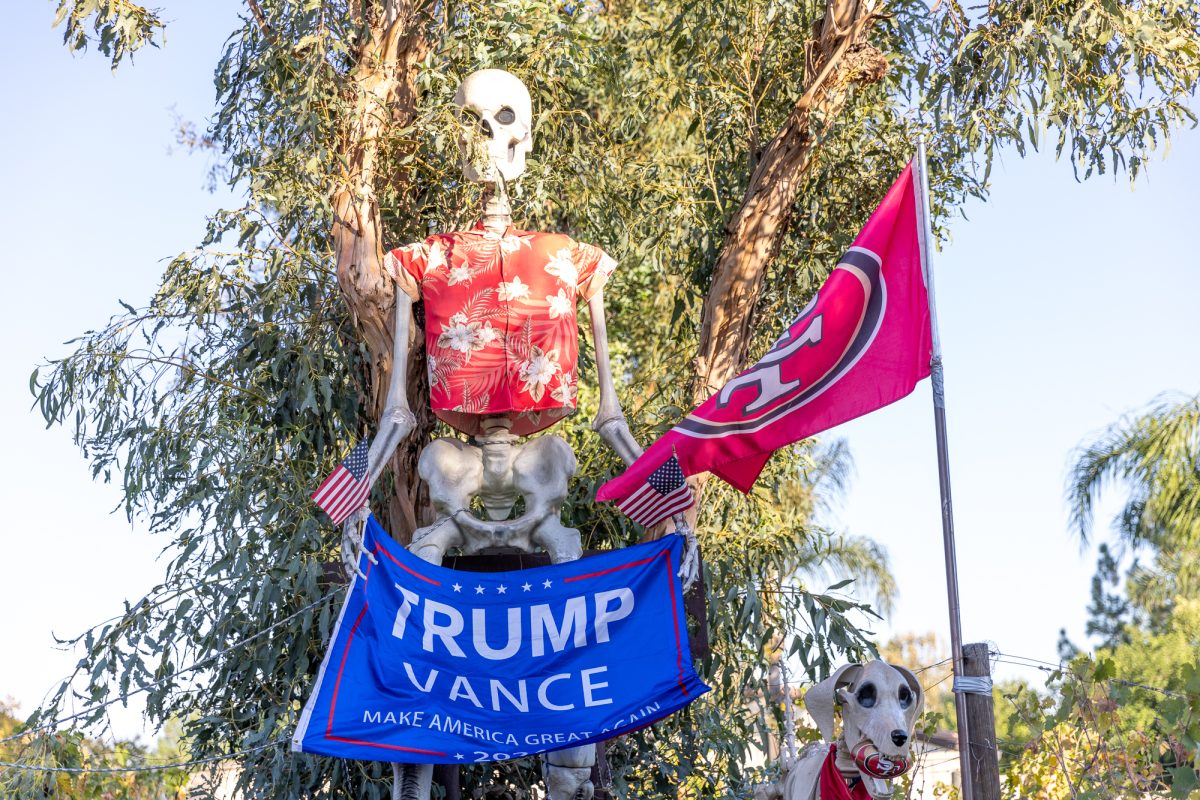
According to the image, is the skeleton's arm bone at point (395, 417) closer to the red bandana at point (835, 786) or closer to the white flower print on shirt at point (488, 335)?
the white flower print on shirt at point (488, 335)

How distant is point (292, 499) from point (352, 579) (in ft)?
6.69

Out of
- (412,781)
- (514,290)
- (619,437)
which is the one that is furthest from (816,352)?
(412,781)

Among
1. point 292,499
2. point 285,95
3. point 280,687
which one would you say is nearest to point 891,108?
point 285,95

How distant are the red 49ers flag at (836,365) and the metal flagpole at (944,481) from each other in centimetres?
10

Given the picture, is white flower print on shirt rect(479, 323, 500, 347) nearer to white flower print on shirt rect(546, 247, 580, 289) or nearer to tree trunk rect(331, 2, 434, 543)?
white flower print on shirt rect(546, 247, 580, 289)

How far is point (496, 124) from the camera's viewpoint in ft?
24.6

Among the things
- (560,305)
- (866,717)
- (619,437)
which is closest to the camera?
(866,717)

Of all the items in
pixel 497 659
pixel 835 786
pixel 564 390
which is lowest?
pixel 835 786

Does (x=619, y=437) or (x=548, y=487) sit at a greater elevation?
(x=619, y=437)

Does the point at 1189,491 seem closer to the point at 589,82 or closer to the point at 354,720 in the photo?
the point at 589,82

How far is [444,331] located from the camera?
733cm

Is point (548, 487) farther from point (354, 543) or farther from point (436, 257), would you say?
point (436, 257)

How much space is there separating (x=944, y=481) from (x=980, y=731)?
923 millimetres

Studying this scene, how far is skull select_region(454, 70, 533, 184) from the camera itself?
7438 mm
